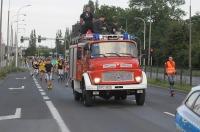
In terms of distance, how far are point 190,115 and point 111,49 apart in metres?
10.0

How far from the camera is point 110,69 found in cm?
1526

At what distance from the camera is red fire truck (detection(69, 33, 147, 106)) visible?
50.0 ft

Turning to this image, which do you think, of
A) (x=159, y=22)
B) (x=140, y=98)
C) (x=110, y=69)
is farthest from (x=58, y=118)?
→ (x=159, y=22)

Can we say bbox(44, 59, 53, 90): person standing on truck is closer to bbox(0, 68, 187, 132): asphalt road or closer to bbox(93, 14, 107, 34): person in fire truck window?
bbox(93, 14, 107, 34): person in fire truck window

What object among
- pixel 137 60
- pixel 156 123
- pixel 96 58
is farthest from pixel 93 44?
pixel 156 123

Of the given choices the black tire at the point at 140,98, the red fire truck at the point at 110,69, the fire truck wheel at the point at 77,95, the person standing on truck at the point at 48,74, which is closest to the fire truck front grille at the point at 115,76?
the red fire truck at the point at 110,69

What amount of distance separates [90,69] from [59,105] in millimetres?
1739

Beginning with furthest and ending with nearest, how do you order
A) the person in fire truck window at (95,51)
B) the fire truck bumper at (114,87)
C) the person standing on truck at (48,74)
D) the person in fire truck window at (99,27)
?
the person standing on truck at (48,74), the person in fire truck window at (99,27), the person in fire truck window at (95,51), the fire truck bumper at (114,87)

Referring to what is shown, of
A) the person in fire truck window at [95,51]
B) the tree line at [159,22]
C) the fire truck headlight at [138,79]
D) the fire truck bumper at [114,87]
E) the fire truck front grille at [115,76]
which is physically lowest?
the fire truck bumper at [114,87]

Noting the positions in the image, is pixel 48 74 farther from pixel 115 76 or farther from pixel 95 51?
pixel 115 76

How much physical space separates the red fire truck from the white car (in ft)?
28.1

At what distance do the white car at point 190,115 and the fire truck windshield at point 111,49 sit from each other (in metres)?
9.29

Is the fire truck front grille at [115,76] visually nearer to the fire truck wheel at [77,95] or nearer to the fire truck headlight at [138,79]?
the fire truck headlight at [138,79]

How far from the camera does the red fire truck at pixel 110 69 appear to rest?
50.0 feet
